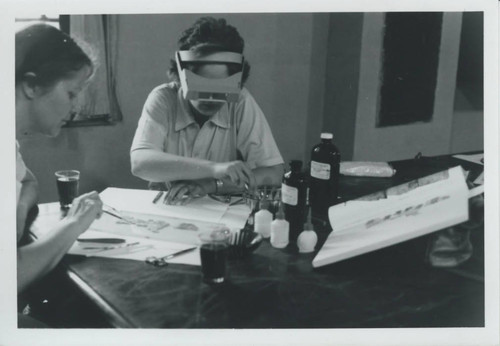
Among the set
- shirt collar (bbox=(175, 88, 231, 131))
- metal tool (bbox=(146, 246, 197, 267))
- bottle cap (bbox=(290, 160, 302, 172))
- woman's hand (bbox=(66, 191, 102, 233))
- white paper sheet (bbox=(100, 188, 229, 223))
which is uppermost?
shirt collar (bbox=(175, 88, 231, 131))

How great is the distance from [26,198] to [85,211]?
0.30 m

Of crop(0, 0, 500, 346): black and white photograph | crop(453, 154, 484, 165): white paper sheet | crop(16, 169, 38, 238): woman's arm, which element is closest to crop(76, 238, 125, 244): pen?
crop(0, 0, 500, 346): black and white photograph

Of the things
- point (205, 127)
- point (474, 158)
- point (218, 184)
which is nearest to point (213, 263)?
point (218, 184)

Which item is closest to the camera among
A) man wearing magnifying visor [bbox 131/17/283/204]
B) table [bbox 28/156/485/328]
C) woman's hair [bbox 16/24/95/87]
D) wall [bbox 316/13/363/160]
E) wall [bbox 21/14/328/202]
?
table [bbox 28/156/485/328]

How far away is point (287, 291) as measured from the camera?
1.06 meters

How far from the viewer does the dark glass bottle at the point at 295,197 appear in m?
1.28

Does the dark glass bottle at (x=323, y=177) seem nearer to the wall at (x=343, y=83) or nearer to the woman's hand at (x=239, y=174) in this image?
the woman's hand at (x=239, y=174)

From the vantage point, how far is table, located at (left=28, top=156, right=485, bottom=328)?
0.99 m

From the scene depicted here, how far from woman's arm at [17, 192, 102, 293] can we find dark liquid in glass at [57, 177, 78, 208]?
18 centimetres

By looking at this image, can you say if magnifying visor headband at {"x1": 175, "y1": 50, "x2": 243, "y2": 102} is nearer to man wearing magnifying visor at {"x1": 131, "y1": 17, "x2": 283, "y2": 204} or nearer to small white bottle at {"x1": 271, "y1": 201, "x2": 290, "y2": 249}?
man wearing magnifying visor at {"x1": 131, "y1": 17, "x2": 283, "y2": 204}

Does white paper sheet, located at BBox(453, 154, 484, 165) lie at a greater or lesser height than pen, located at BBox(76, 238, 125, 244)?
greater

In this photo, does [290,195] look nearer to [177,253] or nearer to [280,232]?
[280,232]

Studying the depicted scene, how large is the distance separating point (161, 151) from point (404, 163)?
3.27 ft

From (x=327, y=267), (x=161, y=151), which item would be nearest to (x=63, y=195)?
(x=161, y=151)
